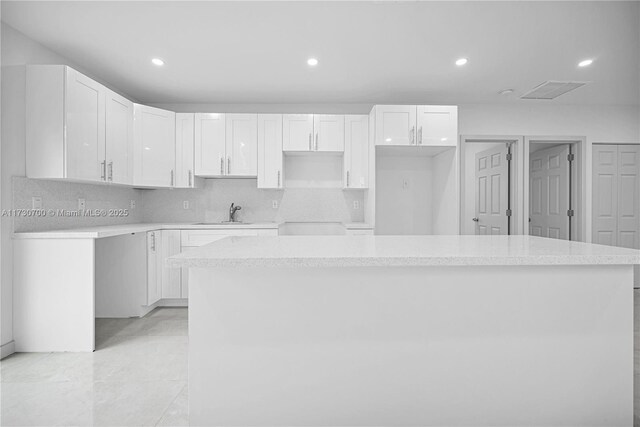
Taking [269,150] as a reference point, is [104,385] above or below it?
below

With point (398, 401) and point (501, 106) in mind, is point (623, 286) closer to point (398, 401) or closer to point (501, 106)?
point (398, 401)

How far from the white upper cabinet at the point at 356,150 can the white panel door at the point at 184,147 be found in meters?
1.85

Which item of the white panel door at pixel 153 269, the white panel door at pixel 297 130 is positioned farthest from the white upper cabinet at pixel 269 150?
the white panel door at pixel 153 269

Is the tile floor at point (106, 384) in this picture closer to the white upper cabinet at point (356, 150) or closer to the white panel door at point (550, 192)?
the white panel door at point (550, 192)

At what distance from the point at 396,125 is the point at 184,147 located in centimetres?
251

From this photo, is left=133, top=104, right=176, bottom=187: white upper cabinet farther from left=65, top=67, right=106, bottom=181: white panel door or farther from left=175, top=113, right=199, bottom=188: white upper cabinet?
left=65, top=67, right=106, bottom=181: white panel door

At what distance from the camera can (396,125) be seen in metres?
3.93

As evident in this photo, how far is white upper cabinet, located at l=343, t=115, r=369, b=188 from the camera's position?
4168 mm

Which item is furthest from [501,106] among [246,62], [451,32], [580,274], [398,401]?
[398,401]

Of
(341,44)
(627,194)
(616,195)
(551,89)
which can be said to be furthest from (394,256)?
(627,194)

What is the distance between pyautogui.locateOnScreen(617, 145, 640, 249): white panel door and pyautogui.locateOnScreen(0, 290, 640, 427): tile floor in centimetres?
236

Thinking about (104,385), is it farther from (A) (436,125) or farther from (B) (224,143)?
(A) (436,125)

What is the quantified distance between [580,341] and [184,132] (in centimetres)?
411

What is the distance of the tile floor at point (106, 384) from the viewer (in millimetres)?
1857
